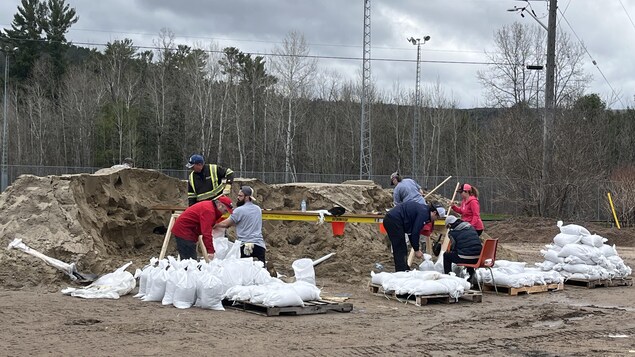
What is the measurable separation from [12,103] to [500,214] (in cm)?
Answer: 3435

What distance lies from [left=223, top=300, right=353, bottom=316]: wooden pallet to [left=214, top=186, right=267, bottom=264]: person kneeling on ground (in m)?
1.50

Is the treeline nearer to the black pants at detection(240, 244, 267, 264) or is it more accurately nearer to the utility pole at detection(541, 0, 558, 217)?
the utility pole at detection(541, 0, 558, 217)

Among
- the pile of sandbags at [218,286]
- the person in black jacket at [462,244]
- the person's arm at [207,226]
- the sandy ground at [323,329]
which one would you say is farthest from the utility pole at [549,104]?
the pile of sandbags at [218,286]

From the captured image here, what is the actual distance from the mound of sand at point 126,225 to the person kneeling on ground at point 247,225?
2594 millimetres

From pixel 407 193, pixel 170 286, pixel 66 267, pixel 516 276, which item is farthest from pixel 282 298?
pixel 407 193

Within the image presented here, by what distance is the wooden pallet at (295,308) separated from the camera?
10664 mm

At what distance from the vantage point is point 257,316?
10656 mm

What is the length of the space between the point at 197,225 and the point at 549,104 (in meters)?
18.4

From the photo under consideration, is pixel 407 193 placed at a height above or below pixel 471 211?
above

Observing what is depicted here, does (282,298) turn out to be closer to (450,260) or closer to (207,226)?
(207,226)

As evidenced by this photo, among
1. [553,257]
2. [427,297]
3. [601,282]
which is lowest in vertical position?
[601,282]

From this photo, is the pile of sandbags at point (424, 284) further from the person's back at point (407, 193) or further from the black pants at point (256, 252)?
the person's back at point (407, 193)

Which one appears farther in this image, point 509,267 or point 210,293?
point 509,267

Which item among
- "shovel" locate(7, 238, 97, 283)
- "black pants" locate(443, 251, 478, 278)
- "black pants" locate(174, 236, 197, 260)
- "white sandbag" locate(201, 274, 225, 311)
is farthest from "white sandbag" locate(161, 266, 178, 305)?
"black pants" locate(443, 251, 478, 278)
